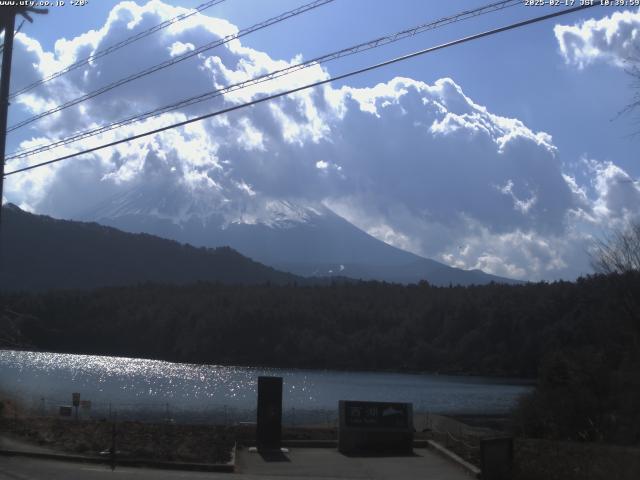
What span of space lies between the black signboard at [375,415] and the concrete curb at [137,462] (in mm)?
3707

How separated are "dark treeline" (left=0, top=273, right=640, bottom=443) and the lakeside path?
8815cm

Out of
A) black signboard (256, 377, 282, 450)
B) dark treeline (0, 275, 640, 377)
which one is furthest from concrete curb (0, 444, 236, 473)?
dark treeline (0, 275, 640, 377)

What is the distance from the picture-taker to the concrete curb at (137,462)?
19.1 metres

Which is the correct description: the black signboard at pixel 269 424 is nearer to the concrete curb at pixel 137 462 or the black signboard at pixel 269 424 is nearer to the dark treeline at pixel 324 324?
the concrete curb at pixel 137 462

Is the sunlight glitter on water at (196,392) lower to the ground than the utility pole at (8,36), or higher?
lower

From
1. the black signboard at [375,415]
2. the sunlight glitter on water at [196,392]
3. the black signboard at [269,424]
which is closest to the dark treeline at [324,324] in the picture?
the sunlight glitter on water at [196,392]

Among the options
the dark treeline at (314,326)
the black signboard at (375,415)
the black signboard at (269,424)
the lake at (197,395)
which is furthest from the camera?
the dark treeline at (314,326)

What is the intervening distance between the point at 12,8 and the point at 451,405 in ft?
188

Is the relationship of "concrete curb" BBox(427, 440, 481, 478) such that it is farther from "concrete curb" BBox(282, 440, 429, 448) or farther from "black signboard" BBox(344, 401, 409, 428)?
"black signboard" BBox(344, 401, 409, 428)

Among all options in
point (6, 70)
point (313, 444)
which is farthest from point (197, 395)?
point (6, 70)

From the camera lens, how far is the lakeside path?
17.6 meters

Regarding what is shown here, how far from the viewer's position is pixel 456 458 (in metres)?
20.3

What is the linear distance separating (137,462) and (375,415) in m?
6.88

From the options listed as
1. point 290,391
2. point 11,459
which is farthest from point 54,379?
point 11,459
